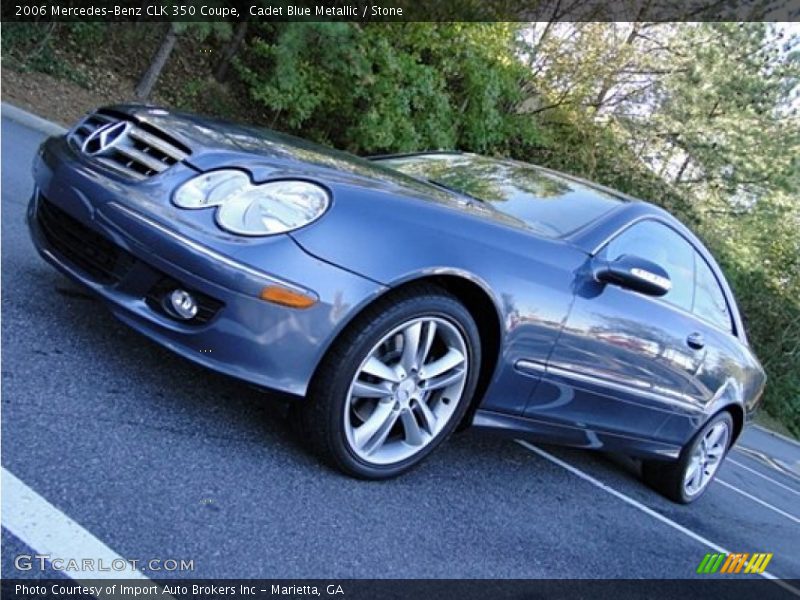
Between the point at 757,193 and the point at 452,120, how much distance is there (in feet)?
29.5

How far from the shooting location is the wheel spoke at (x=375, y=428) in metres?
2.66

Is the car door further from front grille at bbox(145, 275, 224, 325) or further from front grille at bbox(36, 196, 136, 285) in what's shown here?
front grille at bbox(36, 196, 136, 285)

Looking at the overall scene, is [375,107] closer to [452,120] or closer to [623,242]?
[452,120]

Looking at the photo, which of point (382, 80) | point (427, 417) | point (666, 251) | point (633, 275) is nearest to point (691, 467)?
point (666, 251)

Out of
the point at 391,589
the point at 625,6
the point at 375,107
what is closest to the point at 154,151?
the point at 391,589

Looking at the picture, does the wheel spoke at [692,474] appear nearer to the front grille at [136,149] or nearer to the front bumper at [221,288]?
the front bumper at [221,288]

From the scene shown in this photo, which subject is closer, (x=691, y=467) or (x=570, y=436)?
(x=570, y=436)

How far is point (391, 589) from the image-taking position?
2199 mm

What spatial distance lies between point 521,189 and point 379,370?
141 centimetres

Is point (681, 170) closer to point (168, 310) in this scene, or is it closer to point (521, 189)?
point (521, 189)

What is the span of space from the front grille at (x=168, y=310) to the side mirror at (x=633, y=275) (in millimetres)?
1564

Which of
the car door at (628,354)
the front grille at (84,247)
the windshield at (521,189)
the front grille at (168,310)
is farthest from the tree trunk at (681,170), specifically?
the front grille at (168,310)

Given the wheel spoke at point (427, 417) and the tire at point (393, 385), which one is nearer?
the tire at point (393, 385)
